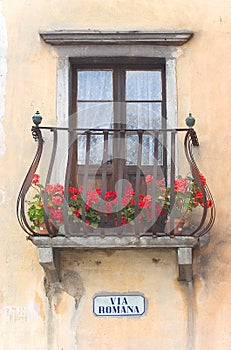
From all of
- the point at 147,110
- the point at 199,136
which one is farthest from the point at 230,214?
the point at 147,110

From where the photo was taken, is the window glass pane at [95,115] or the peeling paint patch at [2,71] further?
the window glass pane at [95,115]

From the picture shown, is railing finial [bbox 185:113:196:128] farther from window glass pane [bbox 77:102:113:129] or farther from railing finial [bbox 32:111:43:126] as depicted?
railing finial [bbox 32:111:43:126]

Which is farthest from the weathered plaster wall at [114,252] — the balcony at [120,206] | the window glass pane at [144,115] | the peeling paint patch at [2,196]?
the window glass pane at [144,115]

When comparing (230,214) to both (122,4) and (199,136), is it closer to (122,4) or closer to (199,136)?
(199,136)

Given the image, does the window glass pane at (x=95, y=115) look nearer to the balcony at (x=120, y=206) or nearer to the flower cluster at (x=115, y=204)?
the balcony at (x=120, y=206)

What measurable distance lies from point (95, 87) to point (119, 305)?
86.0 inches

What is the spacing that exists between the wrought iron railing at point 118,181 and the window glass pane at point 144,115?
109 millimetres

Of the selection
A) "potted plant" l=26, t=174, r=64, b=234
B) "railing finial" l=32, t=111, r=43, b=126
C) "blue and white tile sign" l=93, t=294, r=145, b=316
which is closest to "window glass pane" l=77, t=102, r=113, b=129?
"railing finial" l=32, t=111, r=43, b=126

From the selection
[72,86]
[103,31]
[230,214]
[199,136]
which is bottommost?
[230,214]

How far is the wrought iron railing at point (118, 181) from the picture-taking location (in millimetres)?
7547

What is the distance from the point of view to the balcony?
7512 mm

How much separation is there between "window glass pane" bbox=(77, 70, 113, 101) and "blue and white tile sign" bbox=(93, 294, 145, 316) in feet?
6.51

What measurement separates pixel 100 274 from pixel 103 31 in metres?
2.37

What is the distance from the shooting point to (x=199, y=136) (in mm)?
8188
